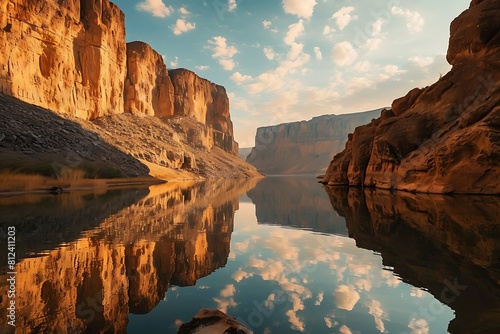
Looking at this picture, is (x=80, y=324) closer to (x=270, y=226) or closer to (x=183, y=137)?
(x=270, y=226)

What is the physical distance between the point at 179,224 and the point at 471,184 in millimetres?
22422

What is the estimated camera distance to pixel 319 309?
5.28 m

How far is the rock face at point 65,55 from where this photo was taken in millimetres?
46938

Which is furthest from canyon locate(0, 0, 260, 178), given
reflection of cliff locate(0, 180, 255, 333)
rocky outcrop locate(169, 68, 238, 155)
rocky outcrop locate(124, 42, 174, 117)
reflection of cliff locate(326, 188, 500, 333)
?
reflection of cliff locate(326, 188, 500, 333)

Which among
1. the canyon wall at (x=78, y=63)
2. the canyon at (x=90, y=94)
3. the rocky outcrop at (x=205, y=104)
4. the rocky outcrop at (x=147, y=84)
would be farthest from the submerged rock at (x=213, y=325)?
the rocky outcrop at (x=205, y=104)

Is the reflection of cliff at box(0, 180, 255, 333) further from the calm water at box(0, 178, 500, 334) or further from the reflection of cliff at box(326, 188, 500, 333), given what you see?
the reflection of cliff at box(326, 188, 500, 333)

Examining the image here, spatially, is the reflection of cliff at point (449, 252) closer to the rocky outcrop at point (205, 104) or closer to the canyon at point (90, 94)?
the canyon at point (90, 94)

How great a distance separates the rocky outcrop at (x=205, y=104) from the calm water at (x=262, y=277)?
115m

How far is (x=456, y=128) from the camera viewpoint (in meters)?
25.4

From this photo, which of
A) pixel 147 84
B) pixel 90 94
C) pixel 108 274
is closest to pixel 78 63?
pixel 90 94

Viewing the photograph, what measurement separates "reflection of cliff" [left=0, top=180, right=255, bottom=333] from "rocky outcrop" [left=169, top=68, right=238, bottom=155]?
115 metres

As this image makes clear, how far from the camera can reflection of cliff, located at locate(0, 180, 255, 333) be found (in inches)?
189

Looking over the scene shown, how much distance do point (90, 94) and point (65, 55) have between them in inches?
444

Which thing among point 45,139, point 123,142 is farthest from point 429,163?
point 123,142
